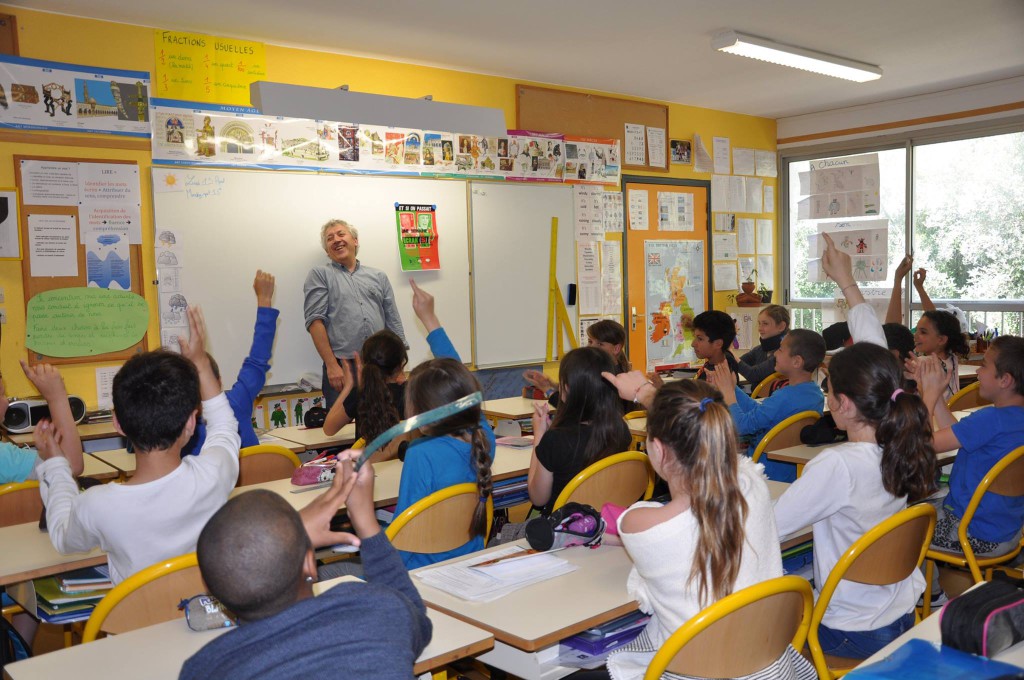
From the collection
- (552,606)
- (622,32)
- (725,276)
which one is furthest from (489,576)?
(725,276)

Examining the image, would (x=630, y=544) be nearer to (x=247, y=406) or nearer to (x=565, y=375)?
(x=565, y=375)

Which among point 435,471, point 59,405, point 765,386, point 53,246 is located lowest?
point 765,386

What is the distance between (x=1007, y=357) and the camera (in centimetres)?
297

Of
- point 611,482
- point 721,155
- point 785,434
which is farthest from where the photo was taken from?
point 721,155

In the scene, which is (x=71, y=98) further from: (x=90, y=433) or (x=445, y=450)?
(x=445, y=450)

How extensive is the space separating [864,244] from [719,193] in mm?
1439

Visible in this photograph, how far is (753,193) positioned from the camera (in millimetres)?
8258

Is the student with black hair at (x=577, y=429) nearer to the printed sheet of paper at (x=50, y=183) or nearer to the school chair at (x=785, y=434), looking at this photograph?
the school chair at (x=785, y=434)

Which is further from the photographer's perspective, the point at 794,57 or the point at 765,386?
the point at 794,57

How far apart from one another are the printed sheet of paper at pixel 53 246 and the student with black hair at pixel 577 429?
296 cm

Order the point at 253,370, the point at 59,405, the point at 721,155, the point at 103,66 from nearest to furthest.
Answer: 1. the point at 59,405
2. the point at 253,370
3. the point at 103,66
4. the point at 721,155

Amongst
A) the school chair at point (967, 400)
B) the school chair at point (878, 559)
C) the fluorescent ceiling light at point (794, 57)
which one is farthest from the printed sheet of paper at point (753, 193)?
the school chair at point (878, 559)

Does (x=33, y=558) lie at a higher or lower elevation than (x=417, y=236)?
lower

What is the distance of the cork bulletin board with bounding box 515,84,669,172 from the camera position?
21.1ft
